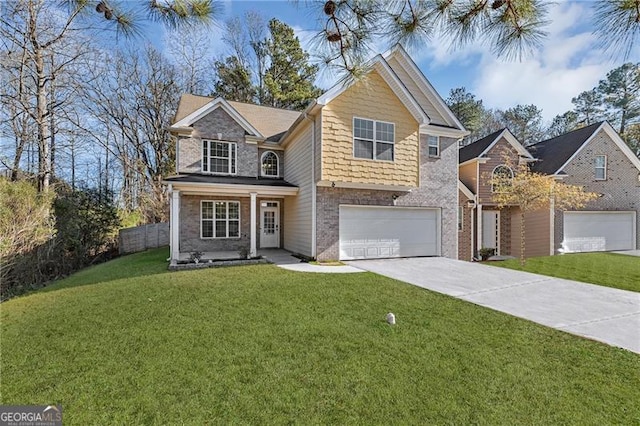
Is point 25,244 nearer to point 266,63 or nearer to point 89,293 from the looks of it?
point 89,293

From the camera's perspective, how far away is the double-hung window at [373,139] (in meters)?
11.1

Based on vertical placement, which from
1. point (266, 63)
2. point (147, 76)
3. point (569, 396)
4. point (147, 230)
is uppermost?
point (266, 63)

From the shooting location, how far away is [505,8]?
124 inches

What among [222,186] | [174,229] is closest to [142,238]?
[174,229]

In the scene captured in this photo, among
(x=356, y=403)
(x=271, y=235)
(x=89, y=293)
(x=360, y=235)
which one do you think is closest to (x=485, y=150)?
(x=360, y=235)

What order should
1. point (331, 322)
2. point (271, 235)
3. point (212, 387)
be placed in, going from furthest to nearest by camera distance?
point (271, 235)
point (331, 322)
point (212, 387)

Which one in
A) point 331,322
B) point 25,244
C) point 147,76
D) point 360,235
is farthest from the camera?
point 147,76

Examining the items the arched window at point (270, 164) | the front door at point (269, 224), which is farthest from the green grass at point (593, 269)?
the arched window at point (270, 164)

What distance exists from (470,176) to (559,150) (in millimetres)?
6326

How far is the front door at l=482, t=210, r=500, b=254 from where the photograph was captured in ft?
54.1

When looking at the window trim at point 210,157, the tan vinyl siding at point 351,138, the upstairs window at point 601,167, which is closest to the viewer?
the tan vinyl siding at point 351,138

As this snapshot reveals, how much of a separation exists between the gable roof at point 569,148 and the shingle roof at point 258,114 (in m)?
15.2

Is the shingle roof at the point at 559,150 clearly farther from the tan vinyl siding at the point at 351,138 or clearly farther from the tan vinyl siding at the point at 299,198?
the tan vinyl siding at the point at 299,198

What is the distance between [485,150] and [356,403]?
16.1 metres
